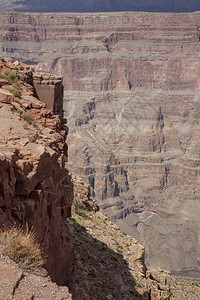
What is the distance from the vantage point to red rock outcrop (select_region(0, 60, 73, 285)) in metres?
8.27

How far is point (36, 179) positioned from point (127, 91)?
457 feet

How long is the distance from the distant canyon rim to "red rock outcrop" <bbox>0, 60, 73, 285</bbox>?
93443mm

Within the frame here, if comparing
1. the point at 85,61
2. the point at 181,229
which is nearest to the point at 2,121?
the point at 181,229

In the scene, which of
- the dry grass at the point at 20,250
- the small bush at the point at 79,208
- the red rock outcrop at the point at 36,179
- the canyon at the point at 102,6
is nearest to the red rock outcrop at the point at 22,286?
the dry grass at the point at 20,250

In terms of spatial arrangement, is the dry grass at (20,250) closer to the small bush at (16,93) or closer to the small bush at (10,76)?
the small bush at (16,93)

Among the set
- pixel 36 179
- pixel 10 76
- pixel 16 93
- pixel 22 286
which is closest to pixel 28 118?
pixel 16 93

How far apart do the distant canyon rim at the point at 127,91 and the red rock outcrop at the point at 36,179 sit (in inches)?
3679

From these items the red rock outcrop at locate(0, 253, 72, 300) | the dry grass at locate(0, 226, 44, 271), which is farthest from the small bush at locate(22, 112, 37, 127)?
the red rock outcrop at locate(0, 253, 72, 300)

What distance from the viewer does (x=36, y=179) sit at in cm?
918

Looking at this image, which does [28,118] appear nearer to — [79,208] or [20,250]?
[20,250]

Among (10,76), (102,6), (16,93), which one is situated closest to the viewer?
(16,93)

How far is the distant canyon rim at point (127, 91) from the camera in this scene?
115 metres

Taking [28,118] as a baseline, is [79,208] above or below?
below

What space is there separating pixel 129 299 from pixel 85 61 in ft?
450
